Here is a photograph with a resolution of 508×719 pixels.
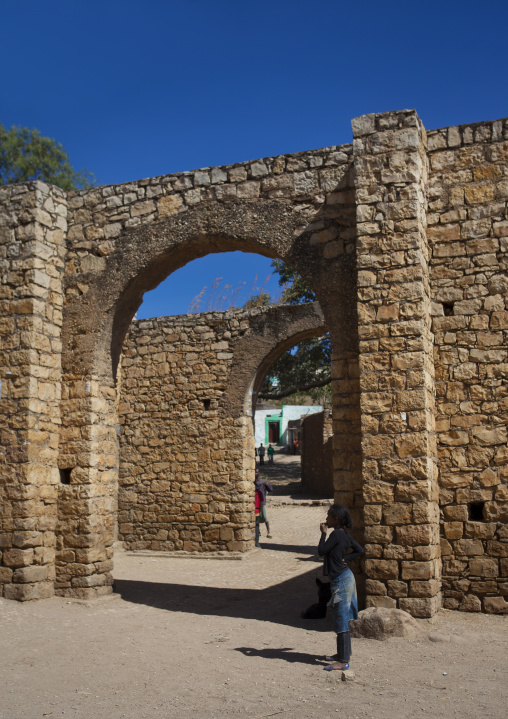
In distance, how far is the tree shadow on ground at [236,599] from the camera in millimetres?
6371

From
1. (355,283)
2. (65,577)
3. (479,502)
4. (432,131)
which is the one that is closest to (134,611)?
(65,577)

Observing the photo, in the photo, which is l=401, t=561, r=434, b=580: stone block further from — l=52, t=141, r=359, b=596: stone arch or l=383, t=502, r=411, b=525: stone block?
l=52, t=141, r=359, b=596: stone arch

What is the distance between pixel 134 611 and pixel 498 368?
4.48 m

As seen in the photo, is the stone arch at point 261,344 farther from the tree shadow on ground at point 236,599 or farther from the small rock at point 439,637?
the small rock at point 439,637

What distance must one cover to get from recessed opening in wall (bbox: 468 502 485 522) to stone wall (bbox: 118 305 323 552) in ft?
17.9

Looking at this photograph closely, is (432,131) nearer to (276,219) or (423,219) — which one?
(423,219)

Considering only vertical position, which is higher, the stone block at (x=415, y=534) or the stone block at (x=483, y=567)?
the stone block at (x=415, y=534)

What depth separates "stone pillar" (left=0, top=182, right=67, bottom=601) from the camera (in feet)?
22.5

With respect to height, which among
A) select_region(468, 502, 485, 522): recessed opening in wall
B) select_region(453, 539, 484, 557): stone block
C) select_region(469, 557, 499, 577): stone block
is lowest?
select_region(469, 557, 499, 577): stone block

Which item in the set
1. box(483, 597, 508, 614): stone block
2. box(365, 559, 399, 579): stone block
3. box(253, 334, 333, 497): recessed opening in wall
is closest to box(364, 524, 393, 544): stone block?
box(365, 559, 399, 579): stone block

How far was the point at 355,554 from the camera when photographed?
481cm

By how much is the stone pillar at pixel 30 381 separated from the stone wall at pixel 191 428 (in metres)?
3.97

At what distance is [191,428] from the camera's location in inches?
441

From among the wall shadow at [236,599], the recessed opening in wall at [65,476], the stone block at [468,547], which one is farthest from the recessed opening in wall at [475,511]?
the recessed opening in wall at [65,476]
